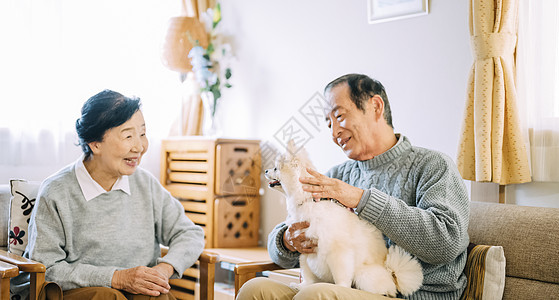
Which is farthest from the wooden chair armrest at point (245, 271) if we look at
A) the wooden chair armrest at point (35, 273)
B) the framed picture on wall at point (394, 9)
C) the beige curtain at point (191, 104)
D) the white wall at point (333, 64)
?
the beige curtain at point (191, 104)

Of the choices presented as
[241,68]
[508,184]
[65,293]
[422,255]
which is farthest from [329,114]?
[241,68]

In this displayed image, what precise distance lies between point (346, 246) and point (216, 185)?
164 centimetres

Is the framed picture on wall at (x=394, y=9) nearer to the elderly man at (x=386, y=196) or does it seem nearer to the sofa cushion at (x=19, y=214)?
the elderly man at (x=386, y=196)

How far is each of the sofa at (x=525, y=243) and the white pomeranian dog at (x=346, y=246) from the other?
370 millimetres

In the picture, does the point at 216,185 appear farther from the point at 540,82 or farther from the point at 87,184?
the point at 540,82

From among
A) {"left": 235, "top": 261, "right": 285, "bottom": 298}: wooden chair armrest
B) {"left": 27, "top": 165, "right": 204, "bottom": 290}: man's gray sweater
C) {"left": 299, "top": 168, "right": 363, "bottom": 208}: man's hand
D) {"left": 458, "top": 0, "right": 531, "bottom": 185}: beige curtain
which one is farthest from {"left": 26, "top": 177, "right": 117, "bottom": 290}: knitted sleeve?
{"left": 458, "top": 0, "right": 531, "bottom": 185}: beige curtain

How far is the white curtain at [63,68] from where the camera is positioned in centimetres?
280

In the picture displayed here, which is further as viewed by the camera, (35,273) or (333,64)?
(333,64)

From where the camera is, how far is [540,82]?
218 cm

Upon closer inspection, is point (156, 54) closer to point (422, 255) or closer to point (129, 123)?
point (129, 123)

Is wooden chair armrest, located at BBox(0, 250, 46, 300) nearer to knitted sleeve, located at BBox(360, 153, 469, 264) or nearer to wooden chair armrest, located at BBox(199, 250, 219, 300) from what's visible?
wooden chair armrest, located at BBox(199, 250, 219, 300)

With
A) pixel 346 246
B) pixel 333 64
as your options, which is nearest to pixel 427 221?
pixel 346 246

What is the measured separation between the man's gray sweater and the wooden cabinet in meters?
1.01

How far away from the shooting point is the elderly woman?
177 centimetres
